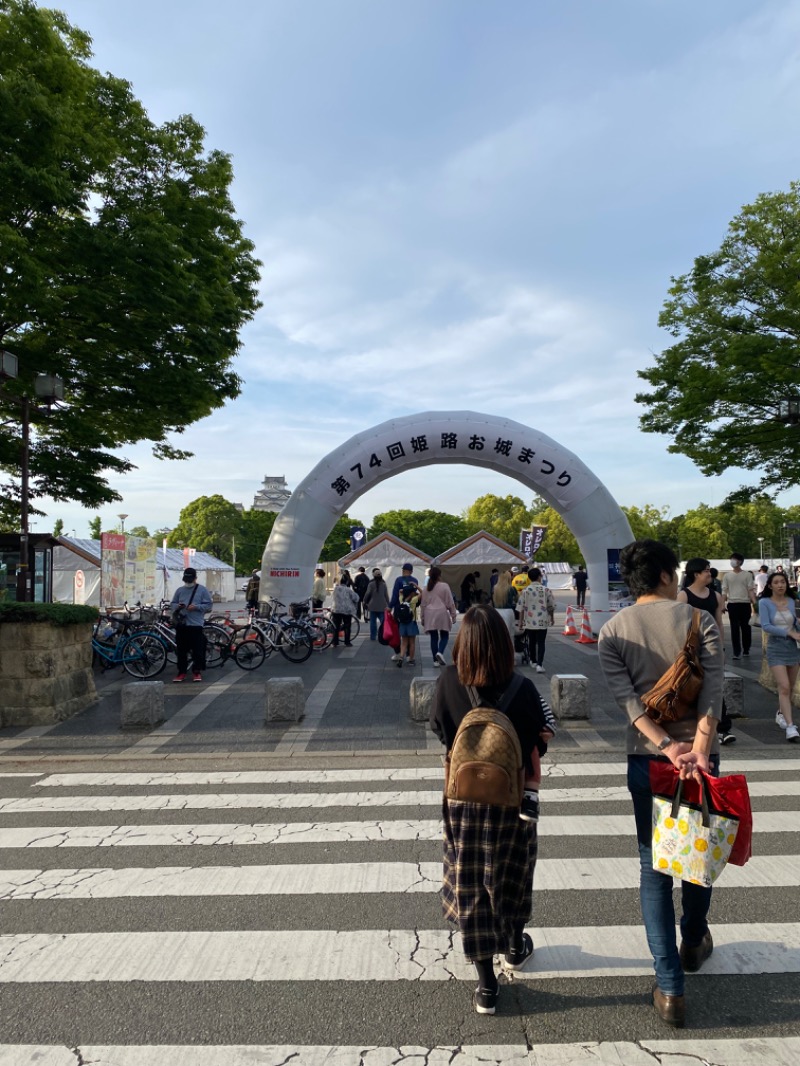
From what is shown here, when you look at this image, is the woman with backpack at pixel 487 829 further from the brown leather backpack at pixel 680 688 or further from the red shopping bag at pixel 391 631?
the red shopping bag at pixel 391 631

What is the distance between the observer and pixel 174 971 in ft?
11.4

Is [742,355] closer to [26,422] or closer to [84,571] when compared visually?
[26,422]

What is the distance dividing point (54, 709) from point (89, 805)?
11.7 feet

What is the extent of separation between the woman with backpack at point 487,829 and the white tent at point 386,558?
3429cm

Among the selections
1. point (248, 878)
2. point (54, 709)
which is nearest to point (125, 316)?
point (54, 709)

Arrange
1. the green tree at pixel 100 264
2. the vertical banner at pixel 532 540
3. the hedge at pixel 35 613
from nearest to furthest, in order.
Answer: the hedge at pixel 35 613
the green tree at pixel 100 264
the vertical banner at pixel 532 540

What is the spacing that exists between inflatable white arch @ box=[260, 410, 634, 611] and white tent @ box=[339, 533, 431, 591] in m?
18.9

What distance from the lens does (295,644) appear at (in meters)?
14.6

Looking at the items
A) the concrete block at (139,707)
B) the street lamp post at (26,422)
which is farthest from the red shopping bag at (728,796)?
the street lamp post at (26,422)

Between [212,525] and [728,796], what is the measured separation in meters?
83.1

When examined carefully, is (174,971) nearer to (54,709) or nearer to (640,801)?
(640,801)

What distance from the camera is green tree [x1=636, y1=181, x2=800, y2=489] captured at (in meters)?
17.1

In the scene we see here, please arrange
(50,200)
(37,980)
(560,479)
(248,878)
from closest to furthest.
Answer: (37,980) < (248,878) < (50,200) < (560,479)

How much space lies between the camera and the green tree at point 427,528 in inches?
4011
